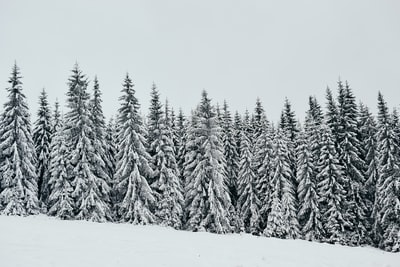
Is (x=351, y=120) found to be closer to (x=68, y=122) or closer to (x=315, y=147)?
(x=315, y=147)

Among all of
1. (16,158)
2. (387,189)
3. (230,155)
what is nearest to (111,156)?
(16,158)

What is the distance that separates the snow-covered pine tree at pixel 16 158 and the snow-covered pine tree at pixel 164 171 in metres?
13.1

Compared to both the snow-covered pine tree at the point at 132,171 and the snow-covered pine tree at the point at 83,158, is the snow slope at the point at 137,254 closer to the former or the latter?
the snow-covered pine tree at the point at 83,158

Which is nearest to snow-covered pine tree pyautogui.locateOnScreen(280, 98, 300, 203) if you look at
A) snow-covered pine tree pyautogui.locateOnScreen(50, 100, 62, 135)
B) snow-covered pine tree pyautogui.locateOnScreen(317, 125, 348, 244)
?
snow-covered pine tree pyautogui.locateOnScreen(317, 125, 348, 244)

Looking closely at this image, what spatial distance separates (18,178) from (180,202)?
17.7 metres

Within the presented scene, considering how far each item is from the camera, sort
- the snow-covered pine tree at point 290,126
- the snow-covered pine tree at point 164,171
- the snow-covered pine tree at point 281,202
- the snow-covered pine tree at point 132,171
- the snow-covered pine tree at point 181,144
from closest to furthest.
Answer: the snow-covered pine tree at point 132,171 → the snow-covered pine tree at point 164,171 → the snow-covered pine tree at point 281,202 → the snow-covered pine tree at point 181,144 → the snow-covered pine tree at point 290,126

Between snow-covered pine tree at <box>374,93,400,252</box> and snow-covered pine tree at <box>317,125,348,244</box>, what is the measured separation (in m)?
4.02

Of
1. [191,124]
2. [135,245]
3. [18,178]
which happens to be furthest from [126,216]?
[135,245]

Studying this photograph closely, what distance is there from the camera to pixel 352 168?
1577 inches

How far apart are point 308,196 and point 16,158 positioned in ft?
110

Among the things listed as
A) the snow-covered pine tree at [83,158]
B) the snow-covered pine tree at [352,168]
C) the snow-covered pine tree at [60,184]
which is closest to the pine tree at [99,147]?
the snow-covered pine tree at [83,158]

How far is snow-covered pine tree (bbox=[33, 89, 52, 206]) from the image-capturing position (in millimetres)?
37737

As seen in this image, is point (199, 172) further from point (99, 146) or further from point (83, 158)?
point (83, 158)

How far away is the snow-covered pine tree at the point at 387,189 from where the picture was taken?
116ft
